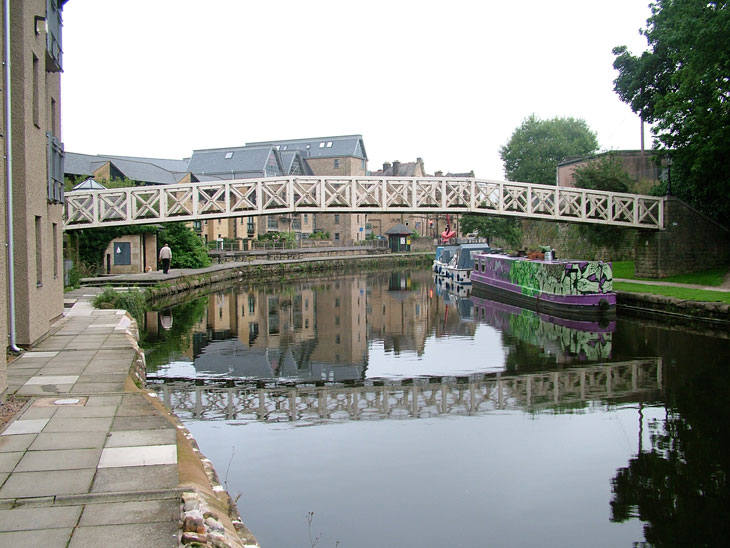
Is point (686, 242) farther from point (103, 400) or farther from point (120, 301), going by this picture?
point (103, 400)

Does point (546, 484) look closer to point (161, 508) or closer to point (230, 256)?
point (161, 508)

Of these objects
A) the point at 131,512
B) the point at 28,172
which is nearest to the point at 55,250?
the point at 28,172

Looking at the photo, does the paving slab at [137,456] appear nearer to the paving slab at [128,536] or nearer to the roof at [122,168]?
the paving slab at [128,536]

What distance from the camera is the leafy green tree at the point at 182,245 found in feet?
127

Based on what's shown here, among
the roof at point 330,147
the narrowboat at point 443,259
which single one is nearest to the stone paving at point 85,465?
the narrowboat at point 443,259

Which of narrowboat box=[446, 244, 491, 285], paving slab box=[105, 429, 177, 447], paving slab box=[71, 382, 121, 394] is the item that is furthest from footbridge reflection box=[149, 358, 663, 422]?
narrowboat box=[446, 244, 491, 285]

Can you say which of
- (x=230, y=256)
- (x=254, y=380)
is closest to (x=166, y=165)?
(x=230, y=256)

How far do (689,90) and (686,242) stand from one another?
281 inches

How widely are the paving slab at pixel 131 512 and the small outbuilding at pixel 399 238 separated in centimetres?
7041

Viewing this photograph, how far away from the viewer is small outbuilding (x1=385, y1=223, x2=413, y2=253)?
75125 millimetres

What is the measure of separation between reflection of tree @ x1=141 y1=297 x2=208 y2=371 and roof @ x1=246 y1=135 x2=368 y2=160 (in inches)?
2214

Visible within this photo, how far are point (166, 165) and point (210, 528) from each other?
6655cm

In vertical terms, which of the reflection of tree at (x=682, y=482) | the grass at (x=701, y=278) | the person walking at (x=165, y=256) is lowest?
the reflection of tree at (x=682, y=482)

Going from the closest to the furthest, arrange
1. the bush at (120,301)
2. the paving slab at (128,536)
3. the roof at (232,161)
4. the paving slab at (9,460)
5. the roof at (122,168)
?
the paving slab at (128,536) < the paving slab at (9,460) < the bush at (120,301) < the roof at (122,168) < the roof at (232,161)
